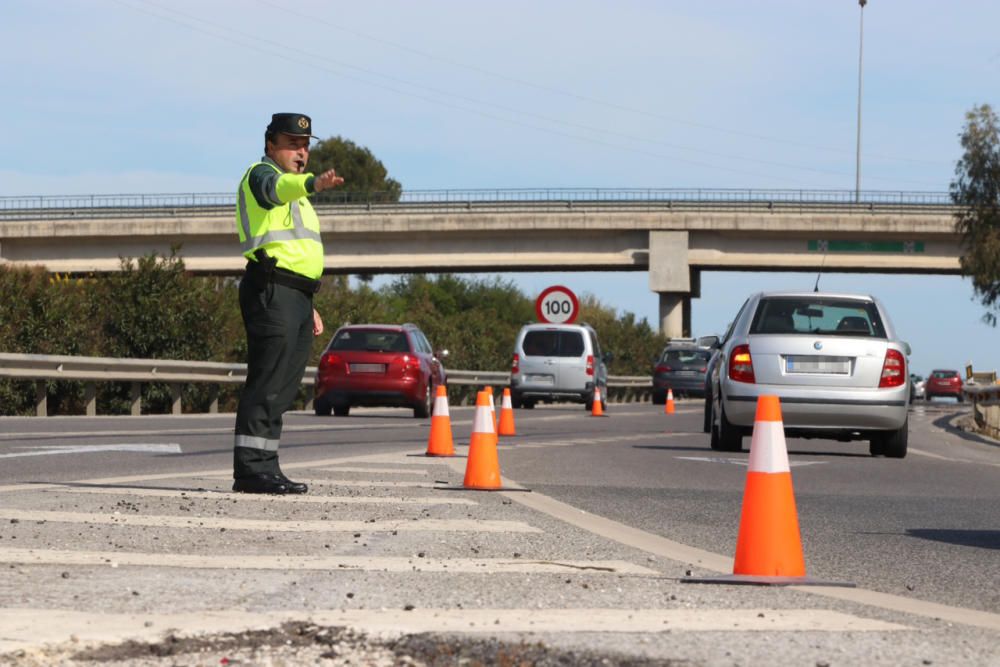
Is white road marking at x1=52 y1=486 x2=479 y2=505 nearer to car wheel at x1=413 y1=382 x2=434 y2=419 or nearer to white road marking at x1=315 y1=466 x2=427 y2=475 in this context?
white road marking at x1=315 y1=466 x2=427 y2=475

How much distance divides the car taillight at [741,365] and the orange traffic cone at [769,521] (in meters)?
9.79

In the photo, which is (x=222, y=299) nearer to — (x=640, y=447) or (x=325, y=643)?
(x=640, y=447)

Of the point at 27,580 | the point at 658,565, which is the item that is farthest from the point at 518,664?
the point at 658,565

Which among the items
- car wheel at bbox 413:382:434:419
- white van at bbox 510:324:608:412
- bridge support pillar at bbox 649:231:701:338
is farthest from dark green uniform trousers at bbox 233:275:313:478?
bridge support pillar at bbox 649:231:701:338

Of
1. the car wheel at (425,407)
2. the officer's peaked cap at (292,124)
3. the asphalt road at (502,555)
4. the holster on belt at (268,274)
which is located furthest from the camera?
the car wheel at (425,407)

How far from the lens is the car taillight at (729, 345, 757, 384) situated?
1695 centimetres

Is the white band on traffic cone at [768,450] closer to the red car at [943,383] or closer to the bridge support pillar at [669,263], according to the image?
the bridge support pillar at [669,263]

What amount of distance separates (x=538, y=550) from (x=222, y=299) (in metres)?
26.0

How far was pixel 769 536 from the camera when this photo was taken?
6.66 m

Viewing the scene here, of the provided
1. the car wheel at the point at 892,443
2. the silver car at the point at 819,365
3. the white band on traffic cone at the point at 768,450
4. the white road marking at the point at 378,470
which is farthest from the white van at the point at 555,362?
the white band on traffic cone at the point at 768,450

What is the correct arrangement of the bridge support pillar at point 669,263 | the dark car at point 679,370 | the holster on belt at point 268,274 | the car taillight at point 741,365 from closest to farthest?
the holster on belt at point 268,274 → the car taillight at point 741,365 → the dark car at point 679,370 → the bridge support pillar at point 669,263

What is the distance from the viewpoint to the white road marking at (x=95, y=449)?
536 inches

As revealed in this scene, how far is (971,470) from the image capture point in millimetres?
16094

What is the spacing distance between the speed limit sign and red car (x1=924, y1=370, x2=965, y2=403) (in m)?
63.9
